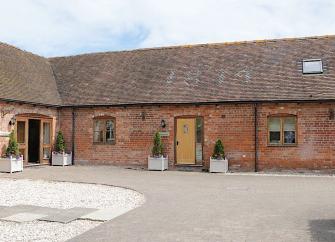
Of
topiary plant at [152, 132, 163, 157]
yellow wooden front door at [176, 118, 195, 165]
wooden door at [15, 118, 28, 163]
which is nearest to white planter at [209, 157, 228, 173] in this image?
yellow wooden front door at [176, 118, 195, 165]

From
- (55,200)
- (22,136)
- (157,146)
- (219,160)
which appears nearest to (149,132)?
(157,146)

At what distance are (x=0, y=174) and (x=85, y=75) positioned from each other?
776 centimetres

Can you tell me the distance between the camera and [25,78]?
19.8 metres

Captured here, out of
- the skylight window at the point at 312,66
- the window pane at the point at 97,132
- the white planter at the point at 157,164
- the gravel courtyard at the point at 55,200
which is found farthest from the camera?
the window pane at the point at 97,132

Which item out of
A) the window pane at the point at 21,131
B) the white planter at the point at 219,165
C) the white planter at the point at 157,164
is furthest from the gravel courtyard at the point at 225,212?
the window pane at the point at 21,131

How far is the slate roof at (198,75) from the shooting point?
17.8 meters

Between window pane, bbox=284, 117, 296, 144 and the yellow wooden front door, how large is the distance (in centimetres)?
393

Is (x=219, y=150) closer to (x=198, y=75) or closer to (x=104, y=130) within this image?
(x=198, y=75)

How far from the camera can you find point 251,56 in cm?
1991

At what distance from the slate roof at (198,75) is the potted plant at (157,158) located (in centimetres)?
180

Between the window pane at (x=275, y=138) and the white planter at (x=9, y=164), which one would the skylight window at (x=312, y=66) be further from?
the white planter at (x=9, y=164)

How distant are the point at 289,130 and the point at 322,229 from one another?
35.7 feet

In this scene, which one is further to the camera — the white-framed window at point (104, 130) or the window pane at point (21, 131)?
the white-framed window at point (104, 130)

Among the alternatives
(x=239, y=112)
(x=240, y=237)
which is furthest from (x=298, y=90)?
(x=240, y=237)
